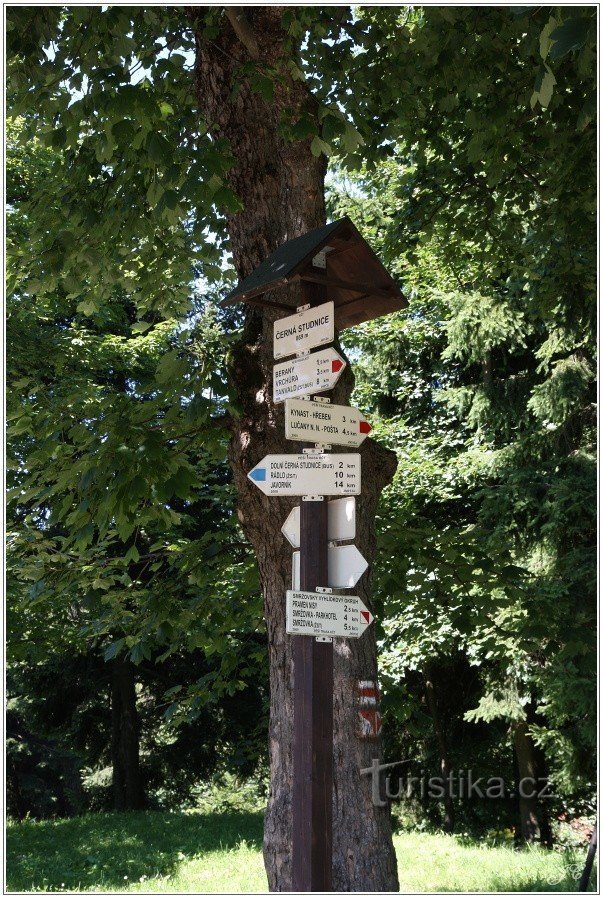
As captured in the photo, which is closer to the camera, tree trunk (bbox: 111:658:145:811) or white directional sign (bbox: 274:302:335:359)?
white directional sign (bbox: 274:302:335:359)

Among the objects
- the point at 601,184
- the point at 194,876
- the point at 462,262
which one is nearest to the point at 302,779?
the point at 601,184

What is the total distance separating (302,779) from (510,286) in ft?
34.8

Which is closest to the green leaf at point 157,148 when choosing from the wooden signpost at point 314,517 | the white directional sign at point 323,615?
the wooden signpost at point 314,517

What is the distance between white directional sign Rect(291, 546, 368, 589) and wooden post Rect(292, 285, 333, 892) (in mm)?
37

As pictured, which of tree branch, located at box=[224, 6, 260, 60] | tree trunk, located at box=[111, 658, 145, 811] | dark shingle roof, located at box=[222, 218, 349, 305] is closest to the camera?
dark shingle roof, located at box=[222, 218, 349, 305]

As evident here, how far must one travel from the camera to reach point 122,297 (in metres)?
15.7

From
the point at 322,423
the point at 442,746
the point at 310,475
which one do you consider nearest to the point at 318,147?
the point at 322,423

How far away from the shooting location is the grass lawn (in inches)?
355

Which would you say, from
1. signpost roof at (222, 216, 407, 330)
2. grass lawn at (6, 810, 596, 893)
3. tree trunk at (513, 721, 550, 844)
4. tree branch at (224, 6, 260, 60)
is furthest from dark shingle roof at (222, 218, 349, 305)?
tree trunk at (513, 721, 550, 844)

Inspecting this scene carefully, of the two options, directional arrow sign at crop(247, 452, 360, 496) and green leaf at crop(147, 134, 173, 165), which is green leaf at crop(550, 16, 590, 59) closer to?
directional arrow sign at crop(247, 452, 360, 496)

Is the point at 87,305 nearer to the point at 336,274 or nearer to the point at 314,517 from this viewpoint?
the point at 336,274

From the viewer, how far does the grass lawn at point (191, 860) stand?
901 cm

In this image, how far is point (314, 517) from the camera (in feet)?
12.9

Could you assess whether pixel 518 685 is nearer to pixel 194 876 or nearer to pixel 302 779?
pixel 194 876
